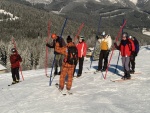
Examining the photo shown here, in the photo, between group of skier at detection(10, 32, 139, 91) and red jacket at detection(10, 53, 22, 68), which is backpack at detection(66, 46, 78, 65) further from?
red jacket at detection(10, 53, 22, 68)

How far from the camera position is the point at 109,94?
12.4m

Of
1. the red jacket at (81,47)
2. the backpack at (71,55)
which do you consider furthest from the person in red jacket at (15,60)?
the backpack at (71,55)

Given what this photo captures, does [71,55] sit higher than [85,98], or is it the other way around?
[71,55]

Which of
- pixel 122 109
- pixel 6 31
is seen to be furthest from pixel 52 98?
pixel 6 31

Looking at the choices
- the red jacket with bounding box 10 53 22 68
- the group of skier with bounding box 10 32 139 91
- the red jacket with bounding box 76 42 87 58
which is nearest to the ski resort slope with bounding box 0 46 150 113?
the group of skier with bounding box 10 32 139 91

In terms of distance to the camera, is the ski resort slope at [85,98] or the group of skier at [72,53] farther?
the group of skier at [72,53]

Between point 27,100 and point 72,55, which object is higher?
point 72,55

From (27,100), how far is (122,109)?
144 inches

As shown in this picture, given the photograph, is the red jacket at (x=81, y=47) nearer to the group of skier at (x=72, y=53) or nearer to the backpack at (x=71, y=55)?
the group of skier at (x=72, y=53)

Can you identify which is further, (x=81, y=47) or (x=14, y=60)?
(x=14, y=60)

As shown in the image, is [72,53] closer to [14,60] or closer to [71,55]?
[71,55]

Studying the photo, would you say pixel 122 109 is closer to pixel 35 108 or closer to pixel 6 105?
pixel 35 108

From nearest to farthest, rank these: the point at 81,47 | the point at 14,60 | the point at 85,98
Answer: the point at 85,98
the point at 81,47
the point at 14,60

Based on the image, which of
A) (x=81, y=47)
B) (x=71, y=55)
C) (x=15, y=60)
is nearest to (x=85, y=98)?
(x=71, y=55)
